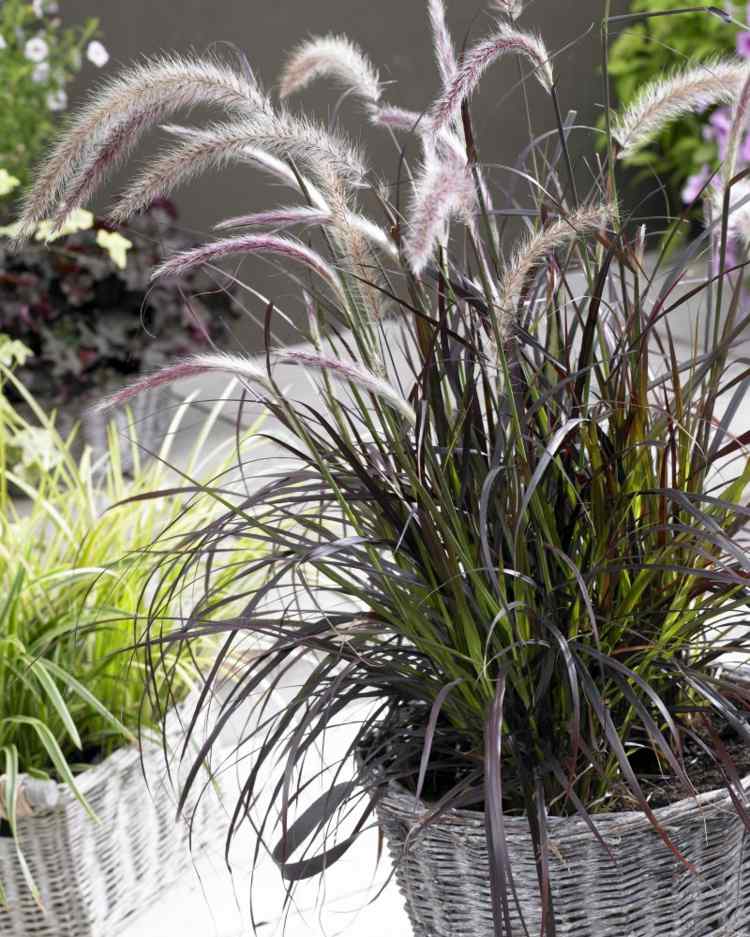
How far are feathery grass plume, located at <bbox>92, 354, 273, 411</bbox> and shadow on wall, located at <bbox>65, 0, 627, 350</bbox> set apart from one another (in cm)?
305

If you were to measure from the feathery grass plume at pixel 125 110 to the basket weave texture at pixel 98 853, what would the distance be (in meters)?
0.69

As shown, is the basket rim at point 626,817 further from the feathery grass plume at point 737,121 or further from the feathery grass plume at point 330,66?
the feathery grass plume at point 330,66

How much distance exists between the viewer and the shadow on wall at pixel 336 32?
390cm

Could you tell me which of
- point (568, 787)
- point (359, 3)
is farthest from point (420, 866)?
point (359, 3)

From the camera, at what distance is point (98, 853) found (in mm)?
1465

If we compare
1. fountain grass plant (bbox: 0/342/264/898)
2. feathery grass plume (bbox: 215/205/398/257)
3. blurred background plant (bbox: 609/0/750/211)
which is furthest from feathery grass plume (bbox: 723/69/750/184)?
blurred background plant (bbox: 609/0/750/211)

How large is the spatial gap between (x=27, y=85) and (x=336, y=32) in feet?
3.78

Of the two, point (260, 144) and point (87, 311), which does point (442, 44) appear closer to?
point (260, 144)

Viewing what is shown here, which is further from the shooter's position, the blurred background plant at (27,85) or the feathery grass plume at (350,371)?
the blurred background plant at (27,85)

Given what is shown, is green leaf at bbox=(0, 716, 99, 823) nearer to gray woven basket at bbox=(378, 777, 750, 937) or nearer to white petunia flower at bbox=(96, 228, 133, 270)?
gray woven basket at bbox=(378, 777, 750, 937)

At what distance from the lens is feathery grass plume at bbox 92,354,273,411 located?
0.87 m

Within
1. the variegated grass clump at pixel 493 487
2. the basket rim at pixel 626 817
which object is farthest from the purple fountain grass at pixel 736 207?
the basket rim at pixel 626 817

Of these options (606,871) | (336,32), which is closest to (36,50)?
(336,32)

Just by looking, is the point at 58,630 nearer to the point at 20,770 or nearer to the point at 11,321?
the point at 20,770
